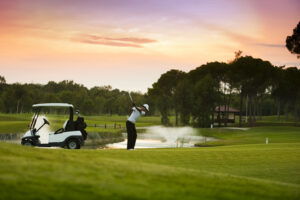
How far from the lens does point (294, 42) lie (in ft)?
168

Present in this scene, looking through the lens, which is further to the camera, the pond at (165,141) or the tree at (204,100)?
the tree at (204,100)

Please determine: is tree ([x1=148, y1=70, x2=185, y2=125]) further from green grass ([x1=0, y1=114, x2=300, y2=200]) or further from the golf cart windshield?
green grass ([x1=0, y1=114, x2=300, y2=200])

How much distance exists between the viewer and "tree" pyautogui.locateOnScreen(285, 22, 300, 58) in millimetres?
50656

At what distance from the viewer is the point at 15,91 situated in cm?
11512

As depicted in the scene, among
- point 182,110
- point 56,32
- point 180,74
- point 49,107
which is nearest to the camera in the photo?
point 49,107

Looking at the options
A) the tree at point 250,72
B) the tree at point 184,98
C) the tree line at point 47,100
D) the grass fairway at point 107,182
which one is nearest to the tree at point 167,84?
the tree at point 184,98

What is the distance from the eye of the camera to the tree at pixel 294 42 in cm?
5066

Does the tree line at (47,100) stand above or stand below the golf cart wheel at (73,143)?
above

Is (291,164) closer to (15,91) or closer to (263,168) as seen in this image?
(263,168)

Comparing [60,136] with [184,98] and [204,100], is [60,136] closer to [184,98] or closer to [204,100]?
[204,100]

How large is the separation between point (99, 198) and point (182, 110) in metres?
83.2

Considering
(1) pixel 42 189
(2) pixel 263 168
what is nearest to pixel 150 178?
(1) pixel 42 189

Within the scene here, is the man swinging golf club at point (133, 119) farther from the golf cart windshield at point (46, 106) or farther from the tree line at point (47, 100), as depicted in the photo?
the tree line at point (47, 100)

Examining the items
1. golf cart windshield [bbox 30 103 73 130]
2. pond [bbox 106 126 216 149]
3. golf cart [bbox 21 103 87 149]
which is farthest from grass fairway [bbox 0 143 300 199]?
pond [bbox 106 126 216 149]
